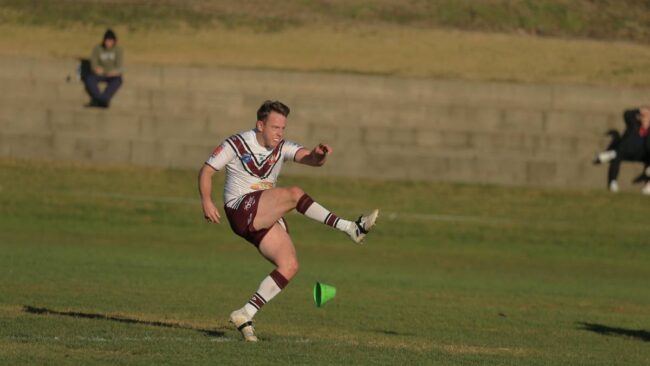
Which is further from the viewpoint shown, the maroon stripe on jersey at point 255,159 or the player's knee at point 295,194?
the maroon stripe on jersey at point 255,159

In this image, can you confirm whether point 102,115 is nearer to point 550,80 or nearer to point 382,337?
point 550,80

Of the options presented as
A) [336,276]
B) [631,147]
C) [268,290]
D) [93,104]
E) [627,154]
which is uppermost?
[93,104]

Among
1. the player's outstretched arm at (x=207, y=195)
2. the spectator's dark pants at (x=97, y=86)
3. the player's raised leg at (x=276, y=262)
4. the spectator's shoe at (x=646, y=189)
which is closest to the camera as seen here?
the player's outstretched arm at (x=207, y=195)

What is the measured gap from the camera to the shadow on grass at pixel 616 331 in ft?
53.5

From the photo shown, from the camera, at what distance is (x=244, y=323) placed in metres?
12.7

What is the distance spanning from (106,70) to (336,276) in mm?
11466

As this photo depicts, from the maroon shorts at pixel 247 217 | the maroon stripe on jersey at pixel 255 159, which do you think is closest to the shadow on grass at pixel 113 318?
the maroon shorts at pixel 247 217

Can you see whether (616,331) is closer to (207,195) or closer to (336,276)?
(207,195)

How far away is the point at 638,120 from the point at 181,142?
1082 centimetres

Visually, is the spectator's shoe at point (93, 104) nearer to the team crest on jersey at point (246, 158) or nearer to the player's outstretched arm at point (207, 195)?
the team crest on jersey at point (246, 158)

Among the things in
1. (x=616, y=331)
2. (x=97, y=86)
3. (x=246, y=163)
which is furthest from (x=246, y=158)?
(x=97, y=86)

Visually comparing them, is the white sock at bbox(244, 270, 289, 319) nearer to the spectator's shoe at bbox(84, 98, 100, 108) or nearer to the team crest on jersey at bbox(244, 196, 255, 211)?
the team crest on jersey at bbox(244, 196, 255, 211)

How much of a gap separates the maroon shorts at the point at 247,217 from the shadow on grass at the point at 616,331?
551cm

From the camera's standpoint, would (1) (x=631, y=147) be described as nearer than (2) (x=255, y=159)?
No
